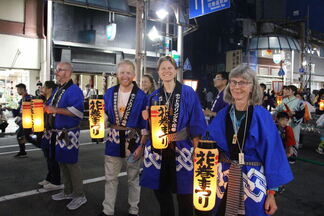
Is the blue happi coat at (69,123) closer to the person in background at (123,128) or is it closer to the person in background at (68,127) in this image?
the person in background at (68,127)

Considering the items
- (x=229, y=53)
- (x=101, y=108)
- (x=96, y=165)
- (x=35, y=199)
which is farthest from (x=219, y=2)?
(x=229, y=53)

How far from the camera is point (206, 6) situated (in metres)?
12.7

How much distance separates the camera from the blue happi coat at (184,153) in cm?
304

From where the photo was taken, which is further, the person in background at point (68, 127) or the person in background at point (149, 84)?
the person in background at point (149, 84)

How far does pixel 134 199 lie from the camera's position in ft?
13.1

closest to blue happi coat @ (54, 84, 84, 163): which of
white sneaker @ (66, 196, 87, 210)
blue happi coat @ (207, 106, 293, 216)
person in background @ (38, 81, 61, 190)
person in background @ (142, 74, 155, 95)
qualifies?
person in background @ (38, 81, 61, 190)

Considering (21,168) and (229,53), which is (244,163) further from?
(229,53)

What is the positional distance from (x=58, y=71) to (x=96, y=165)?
3.23m

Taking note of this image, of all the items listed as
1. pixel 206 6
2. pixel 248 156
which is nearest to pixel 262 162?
pixel 248 156

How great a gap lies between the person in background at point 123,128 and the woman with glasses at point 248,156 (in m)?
1.53

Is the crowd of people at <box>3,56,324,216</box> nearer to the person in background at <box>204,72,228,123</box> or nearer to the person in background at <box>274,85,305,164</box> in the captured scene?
the person in background at <box>204,72,228,123</box>

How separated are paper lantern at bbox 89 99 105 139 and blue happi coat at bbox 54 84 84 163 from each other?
15.9 inches

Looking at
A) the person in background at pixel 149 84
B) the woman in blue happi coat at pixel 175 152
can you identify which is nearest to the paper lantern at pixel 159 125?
the woman in blue happi coat at pixel 175 152

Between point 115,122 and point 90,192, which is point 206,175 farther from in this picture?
point 90,192
